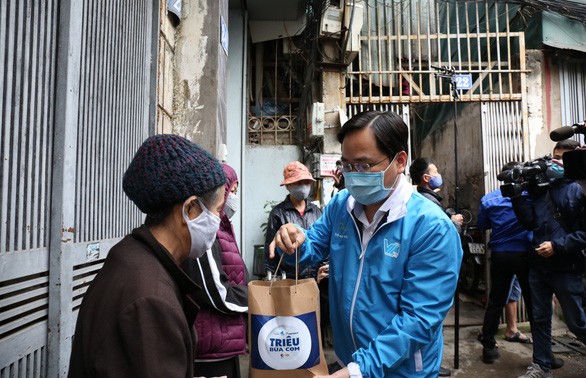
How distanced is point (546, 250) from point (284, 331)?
10.8ft

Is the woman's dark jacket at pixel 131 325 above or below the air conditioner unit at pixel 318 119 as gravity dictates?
below

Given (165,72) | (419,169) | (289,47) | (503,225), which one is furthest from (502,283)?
(289,47)

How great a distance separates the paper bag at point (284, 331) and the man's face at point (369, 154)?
591 millimetres

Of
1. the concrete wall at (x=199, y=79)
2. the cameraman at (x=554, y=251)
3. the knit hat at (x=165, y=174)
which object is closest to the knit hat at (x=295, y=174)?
the concrete wall at (x=199, y=79)

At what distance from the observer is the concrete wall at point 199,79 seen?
402cm

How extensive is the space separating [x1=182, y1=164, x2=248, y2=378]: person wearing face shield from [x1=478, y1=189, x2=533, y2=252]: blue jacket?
361 cm

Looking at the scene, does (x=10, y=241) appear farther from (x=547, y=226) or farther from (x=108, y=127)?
(x=547, y=226)

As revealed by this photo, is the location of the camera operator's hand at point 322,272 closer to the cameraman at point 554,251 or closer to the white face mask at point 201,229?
the cameraman at point 554,251

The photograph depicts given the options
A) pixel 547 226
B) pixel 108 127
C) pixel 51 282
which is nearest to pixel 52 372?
pixel 51 282

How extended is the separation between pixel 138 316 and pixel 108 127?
188 centimetres

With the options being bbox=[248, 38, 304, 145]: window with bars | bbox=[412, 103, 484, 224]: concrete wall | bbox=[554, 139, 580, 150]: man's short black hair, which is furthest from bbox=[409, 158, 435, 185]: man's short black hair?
bbox=[248, 38, 304, 145]: window with bars

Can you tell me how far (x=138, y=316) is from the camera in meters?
0.96

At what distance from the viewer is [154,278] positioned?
3.45 feet

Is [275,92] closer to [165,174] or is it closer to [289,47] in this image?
[289,47]
